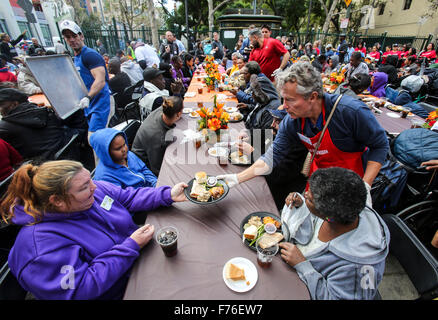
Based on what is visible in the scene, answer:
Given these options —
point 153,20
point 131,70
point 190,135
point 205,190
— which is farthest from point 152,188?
point 153,20

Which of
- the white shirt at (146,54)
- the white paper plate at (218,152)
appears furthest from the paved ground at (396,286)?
the white shirt at (146,54)

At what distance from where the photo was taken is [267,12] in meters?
27.6

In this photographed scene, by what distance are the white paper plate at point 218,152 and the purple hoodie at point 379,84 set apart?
5.31 m

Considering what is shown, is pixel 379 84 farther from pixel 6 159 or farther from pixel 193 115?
pixel 6 159

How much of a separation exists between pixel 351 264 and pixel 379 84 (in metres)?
6.22

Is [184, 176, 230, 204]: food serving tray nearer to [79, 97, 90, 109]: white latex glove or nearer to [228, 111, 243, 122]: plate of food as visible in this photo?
[228, 111, 243, 122]: plate of food

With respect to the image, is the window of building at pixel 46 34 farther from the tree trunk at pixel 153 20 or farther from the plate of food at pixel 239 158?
the plate of food at pixel 239 158

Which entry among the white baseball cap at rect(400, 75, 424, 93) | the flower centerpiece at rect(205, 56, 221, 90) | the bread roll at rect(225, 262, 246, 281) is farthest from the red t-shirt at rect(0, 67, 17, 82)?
the white baseball cap at rect(400, 75, 424, 93)

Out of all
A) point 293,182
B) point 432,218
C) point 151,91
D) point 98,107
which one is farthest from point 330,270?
point 151,91

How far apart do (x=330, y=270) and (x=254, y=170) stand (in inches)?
42.5

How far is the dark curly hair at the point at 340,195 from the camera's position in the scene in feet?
3.78

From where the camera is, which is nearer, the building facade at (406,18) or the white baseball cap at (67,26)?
the white baseball cap at (67,26)

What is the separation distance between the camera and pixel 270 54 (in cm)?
526
